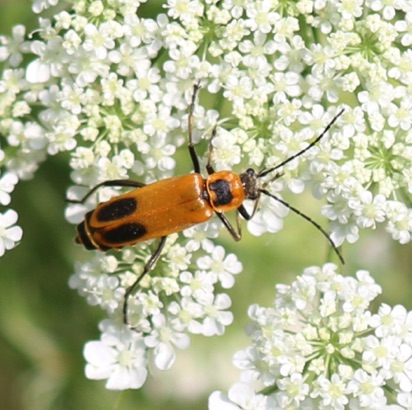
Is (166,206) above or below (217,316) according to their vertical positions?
above

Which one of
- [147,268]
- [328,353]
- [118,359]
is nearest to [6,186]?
[147,268]

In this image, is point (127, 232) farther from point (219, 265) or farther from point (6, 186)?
point (6, 186)

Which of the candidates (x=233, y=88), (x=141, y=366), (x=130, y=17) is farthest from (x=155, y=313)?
(x=130, y=17)

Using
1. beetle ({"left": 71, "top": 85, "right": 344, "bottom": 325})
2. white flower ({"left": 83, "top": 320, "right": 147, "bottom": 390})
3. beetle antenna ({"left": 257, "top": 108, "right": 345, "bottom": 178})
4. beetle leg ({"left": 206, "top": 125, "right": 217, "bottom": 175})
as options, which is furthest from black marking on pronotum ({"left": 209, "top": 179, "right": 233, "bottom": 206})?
white flower ({"left": 83, "top": 320, "right": 147, "bottom": 390})

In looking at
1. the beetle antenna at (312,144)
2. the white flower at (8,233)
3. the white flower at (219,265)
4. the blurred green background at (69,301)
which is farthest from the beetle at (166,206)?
the blurred green background at (69,301)

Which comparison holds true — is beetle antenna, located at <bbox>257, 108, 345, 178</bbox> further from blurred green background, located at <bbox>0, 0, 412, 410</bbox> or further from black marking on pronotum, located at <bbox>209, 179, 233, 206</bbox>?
blurred green background, located at <bbox>0, 0, 412, 410</bbox>

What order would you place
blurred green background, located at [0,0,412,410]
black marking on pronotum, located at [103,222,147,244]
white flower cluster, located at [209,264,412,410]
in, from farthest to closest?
blurred green background, located at [0,0,412,410]
black marking on pronotum, located at [103,222,147,244]
white flower cluster, located at [209,264,412,410]

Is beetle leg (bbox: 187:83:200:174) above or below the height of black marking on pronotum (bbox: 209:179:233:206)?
above

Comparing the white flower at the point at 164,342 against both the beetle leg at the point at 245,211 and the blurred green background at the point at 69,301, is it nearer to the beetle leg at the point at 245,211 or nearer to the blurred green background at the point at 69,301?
the beetle leg at the point at 245,211
